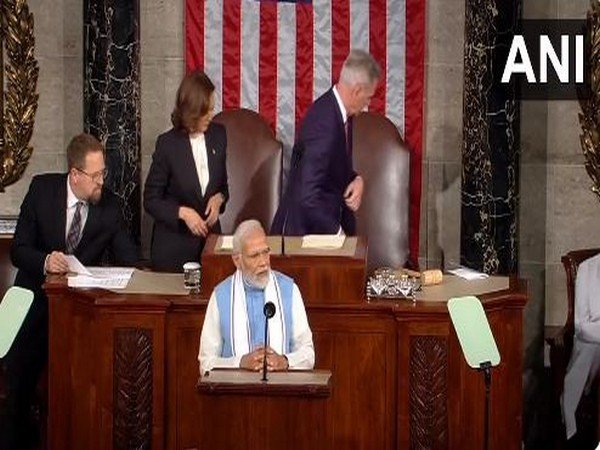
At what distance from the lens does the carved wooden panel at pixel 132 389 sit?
901cm

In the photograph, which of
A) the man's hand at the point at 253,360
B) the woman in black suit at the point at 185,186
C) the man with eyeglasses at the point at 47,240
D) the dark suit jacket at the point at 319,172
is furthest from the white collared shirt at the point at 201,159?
the man's hand at the point at 253,360

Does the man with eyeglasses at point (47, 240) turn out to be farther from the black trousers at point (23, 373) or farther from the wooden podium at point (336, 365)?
the wooden podium at point (336, 365)

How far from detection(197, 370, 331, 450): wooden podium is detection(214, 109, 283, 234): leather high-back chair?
3502mm

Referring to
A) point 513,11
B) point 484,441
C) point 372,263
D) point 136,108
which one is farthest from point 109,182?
point 484,441

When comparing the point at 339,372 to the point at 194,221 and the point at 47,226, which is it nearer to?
the point at 194,221

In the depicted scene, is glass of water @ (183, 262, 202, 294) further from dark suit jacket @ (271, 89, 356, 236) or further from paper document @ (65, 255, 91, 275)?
dark suit jacket @ (271, 89, 356, 236)

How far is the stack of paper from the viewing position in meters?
9.25

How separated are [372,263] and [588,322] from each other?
5.33 feet

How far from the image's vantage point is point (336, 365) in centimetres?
898

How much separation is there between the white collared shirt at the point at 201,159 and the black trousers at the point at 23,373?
128 cm

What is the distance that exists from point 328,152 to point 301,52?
6.82ft

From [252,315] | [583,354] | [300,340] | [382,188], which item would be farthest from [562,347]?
[252,315]

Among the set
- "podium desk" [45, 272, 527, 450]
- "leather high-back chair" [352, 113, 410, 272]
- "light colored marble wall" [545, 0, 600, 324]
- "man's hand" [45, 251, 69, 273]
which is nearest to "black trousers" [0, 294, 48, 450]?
"man's hand" [45, 251, 69, 273]

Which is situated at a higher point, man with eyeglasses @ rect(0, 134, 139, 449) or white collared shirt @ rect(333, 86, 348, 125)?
white collared shirt @ rect(333, 86, 348, 125)
